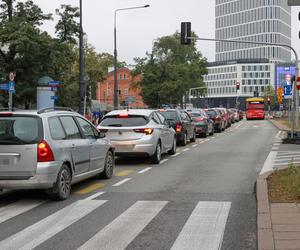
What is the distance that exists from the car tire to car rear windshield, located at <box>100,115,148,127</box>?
531 centimetres

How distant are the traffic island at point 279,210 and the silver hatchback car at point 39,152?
3.22 m

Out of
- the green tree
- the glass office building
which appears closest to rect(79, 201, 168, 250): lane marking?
the green tree

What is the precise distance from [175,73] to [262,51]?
4709 inches

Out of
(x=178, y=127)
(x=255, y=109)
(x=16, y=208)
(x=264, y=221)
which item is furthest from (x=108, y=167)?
(x=255, y=109)

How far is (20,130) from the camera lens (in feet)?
29.0

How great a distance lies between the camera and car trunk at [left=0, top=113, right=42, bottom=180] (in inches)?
339

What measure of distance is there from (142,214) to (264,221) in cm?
185

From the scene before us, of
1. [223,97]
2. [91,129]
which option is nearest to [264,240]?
[91,129]

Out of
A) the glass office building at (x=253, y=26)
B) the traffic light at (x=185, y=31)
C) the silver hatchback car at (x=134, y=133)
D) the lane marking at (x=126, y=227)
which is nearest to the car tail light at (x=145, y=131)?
the silver hatchback car at (x=134, y=133)

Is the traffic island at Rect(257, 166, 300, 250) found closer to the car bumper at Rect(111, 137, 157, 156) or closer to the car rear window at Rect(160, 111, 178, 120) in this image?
the car bumper at Rect(111, 137, 157, 156)

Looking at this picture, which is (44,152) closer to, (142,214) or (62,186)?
(62,186)

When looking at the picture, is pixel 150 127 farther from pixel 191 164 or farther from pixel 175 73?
pixel 175 73

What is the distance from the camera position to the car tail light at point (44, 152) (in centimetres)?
862

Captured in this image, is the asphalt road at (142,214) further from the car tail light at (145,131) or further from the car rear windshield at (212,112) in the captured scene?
the car rear windshield at (212,112)
